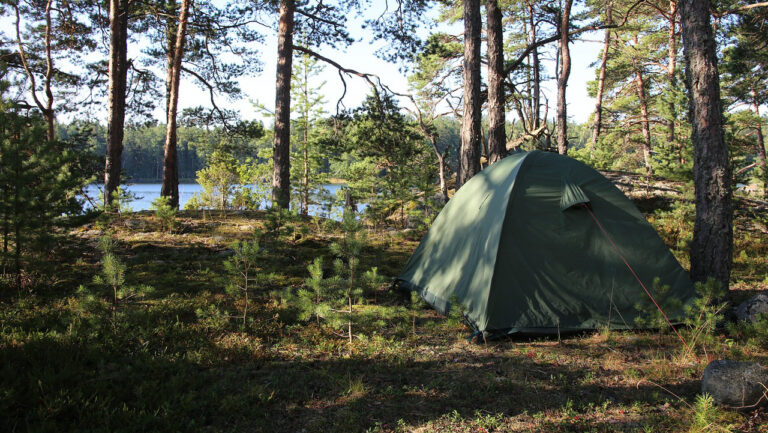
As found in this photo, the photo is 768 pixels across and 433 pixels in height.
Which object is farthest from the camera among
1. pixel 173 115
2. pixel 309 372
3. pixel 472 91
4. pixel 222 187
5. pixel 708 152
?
pixel 222 187

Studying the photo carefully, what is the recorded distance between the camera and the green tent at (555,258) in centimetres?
478

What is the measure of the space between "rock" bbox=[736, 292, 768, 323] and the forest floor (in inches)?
16.1

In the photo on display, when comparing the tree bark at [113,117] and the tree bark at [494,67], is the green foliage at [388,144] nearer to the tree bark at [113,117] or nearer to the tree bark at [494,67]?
the tree bark at [494,67]

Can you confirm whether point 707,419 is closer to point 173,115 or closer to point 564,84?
point 173,115

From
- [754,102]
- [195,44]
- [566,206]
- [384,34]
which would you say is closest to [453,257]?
[566,206]

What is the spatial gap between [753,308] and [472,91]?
5483 millimetres

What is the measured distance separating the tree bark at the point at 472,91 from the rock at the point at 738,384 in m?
5.33

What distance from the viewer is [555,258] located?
5004 mm

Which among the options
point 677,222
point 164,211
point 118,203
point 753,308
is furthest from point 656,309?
point 118,203

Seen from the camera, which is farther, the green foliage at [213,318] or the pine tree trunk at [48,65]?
the pine tree trunk at [48,65]

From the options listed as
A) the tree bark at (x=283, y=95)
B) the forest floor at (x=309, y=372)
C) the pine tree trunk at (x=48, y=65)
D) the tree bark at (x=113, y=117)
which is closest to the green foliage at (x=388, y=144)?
the tree bark at (x=283, y=95)

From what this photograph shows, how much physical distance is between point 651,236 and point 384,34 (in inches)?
331

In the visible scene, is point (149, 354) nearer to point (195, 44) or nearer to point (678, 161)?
point (678, 161)

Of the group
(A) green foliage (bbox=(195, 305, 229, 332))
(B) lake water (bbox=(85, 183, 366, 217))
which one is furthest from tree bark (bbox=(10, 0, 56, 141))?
(A) green foliage (bbox=(195, 305, 229, 332))
